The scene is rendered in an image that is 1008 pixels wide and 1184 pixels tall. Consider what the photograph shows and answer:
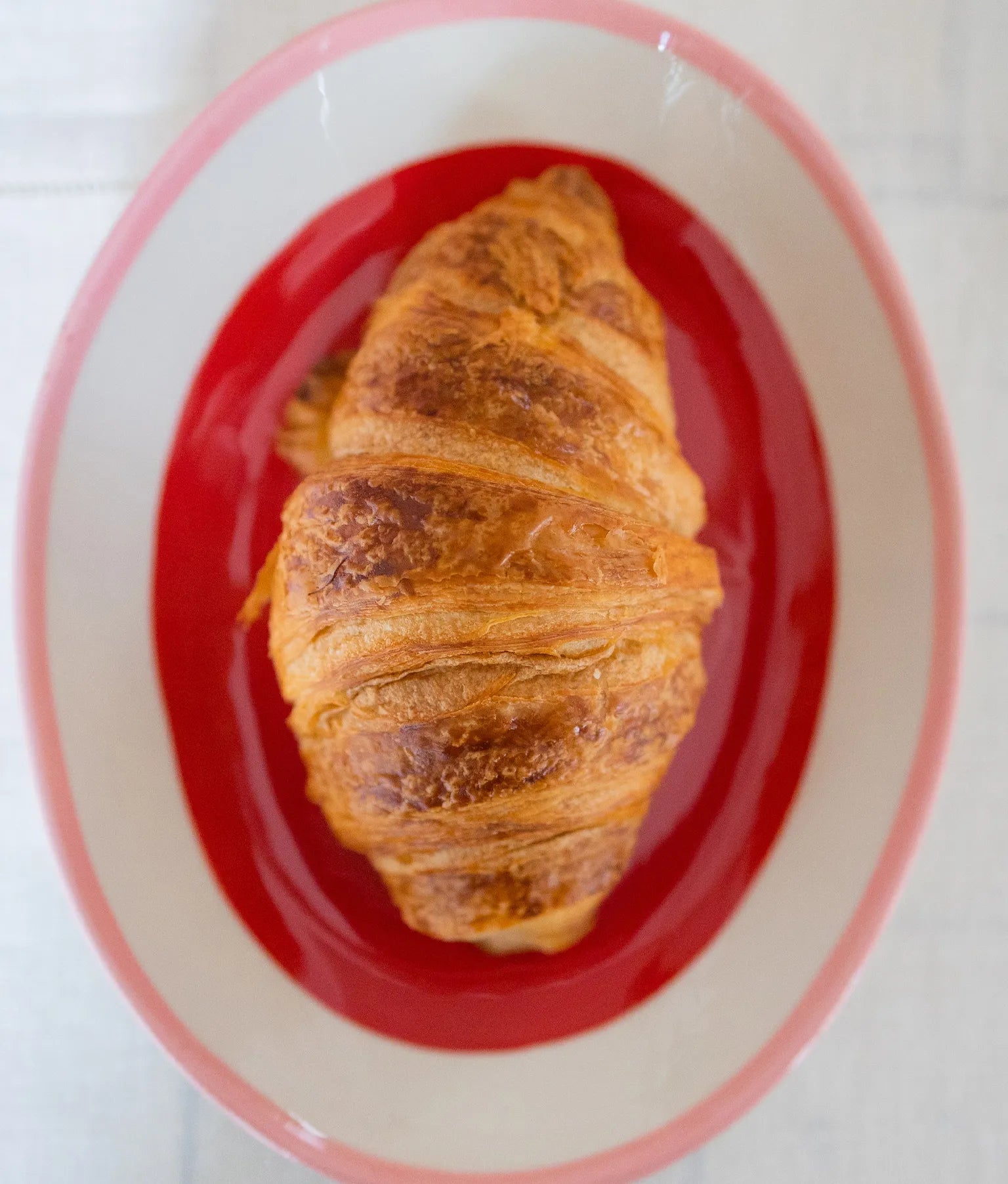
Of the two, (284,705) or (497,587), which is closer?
(497,587)

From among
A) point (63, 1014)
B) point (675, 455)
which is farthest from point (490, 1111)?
point (675, 455)

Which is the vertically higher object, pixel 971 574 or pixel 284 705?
pixel 971 574

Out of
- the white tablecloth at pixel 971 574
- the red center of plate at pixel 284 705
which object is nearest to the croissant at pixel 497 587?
the red center of plate at pixel 284 705

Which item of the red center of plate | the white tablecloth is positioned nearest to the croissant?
the red center of plate

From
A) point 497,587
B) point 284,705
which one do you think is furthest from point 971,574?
point 284,705

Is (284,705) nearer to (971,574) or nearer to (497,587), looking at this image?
(497,587)

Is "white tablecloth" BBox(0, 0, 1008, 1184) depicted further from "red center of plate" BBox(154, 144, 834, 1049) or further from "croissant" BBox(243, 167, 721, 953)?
"croissant" BBox(243, 167, 721, 953)

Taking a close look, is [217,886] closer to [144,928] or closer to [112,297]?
[144,928]
